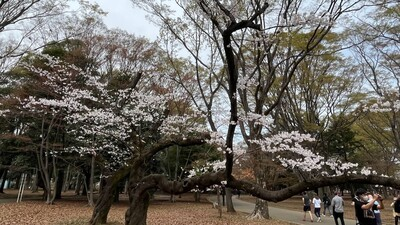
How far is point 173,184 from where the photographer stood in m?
7.38

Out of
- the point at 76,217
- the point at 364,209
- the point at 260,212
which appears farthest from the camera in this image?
the point at 260,212

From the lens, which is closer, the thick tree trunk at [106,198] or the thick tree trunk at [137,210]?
the thick tree trunk at [137,210]

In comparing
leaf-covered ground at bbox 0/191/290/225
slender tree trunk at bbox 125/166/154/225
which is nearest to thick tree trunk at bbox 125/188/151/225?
slender tree trunk at bbox 125/166/154/225

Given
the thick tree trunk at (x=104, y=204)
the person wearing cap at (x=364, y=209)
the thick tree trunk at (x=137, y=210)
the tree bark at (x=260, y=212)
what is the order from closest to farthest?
the person wearing cap at (x=364, y=209), the thick tree trunk at (x=137, y=210), the thick tree trunk at (x=104, y=204), the tree bark at (x=260, y=212)

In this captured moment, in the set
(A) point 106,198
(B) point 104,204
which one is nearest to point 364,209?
(A) point 106,198

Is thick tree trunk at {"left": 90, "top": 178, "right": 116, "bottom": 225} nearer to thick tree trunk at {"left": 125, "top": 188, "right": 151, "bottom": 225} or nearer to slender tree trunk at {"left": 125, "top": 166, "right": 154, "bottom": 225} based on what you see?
slender tree trunk at {"left": 125, "top": 166, "right": 154, "bottom": 225}

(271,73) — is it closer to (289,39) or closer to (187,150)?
(289,39)

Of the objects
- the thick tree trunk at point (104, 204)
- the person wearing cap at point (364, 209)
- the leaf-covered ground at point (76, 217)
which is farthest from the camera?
the leaf-covered ground at point (76, 217)

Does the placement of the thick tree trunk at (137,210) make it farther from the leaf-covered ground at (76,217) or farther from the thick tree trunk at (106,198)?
the leaf-covered ground at (76,217)

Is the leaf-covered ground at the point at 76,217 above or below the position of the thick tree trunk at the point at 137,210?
below

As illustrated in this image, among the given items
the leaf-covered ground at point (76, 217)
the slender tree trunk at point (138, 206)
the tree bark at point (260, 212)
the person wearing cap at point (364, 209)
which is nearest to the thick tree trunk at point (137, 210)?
the slender tree trunk at point (138, 206)

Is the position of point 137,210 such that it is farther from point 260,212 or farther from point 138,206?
point 260,212

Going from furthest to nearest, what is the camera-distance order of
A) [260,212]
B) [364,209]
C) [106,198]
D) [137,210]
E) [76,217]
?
[260,212] → [76,217] → [106,198] → [137,210] → [364,209]

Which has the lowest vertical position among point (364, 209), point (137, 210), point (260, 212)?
point (260, 212)
